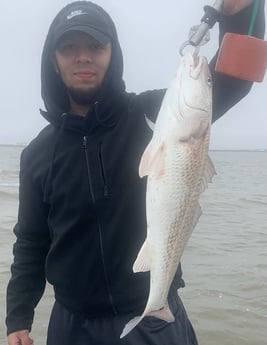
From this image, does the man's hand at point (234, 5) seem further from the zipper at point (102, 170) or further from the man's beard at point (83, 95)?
the zipper at point (102, 170)

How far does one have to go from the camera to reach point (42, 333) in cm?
612

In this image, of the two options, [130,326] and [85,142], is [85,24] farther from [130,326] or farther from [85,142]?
[130,326]

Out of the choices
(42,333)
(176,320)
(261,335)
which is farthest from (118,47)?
(261,335)

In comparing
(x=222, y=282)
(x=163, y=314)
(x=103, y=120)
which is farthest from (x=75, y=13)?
(x=222, y=282)

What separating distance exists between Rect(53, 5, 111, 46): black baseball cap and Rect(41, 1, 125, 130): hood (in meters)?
0.02

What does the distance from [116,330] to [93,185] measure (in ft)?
2.63

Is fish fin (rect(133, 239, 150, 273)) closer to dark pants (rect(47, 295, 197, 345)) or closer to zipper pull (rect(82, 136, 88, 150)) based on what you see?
dark pants (rect(47, 295, 197, 345))

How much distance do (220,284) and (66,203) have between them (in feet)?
19.0

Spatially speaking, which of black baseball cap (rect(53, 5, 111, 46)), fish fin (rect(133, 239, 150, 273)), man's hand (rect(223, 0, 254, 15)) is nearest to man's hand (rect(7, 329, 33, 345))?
fish fin (rect(133, 239, 150, 273))

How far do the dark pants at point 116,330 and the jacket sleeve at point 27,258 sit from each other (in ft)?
1.07

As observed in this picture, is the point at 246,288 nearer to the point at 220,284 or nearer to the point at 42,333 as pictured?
the point at 220,284

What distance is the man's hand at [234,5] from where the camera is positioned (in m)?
2.53

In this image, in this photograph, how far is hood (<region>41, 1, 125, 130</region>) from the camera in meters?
3.06

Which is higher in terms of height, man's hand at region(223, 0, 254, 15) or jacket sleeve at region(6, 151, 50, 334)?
man's hand at region(223, 0, 254, 15)
